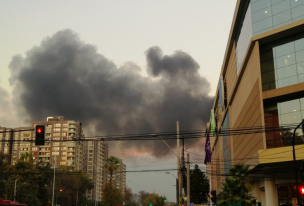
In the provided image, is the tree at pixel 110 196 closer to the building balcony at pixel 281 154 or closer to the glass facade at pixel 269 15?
the glass facade at pixel 269 15

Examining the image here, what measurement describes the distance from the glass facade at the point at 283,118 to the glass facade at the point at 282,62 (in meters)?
2.08

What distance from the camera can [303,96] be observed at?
37.6 metres

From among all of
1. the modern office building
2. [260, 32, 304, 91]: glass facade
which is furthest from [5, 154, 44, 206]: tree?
[260, 32, 304, 91]: glass facade

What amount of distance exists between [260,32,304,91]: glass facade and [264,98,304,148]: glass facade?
208 cm

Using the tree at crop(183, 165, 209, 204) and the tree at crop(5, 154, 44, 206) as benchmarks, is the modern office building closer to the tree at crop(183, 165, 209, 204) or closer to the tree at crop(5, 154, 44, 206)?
the tree at crop(183, 165, 209, 204)

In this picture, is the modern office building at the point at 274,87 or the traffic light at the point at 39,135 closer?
the traffic light at the point at 39,135

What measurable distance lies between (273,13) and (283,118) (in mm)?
11718

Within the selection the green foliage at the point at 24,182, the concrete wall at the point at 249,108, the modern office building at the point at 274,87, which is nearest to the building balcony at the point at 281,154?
the modern office building at the point at 274,87

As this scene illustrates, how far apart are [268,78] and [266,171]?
1028 centimetres

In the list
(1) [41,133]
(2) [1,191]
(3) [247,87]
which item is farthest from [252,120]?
(2) [1,191]

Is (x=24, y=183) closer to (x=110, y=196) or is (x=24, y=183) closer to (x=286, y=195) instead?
(x=110, y=196)

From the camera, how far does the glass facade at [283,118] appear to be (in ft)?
121

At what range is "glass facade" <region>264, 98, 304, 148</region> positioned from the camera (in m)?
37.0

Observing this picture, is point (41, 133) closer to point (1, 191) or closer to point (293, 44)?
point (293, 44)
